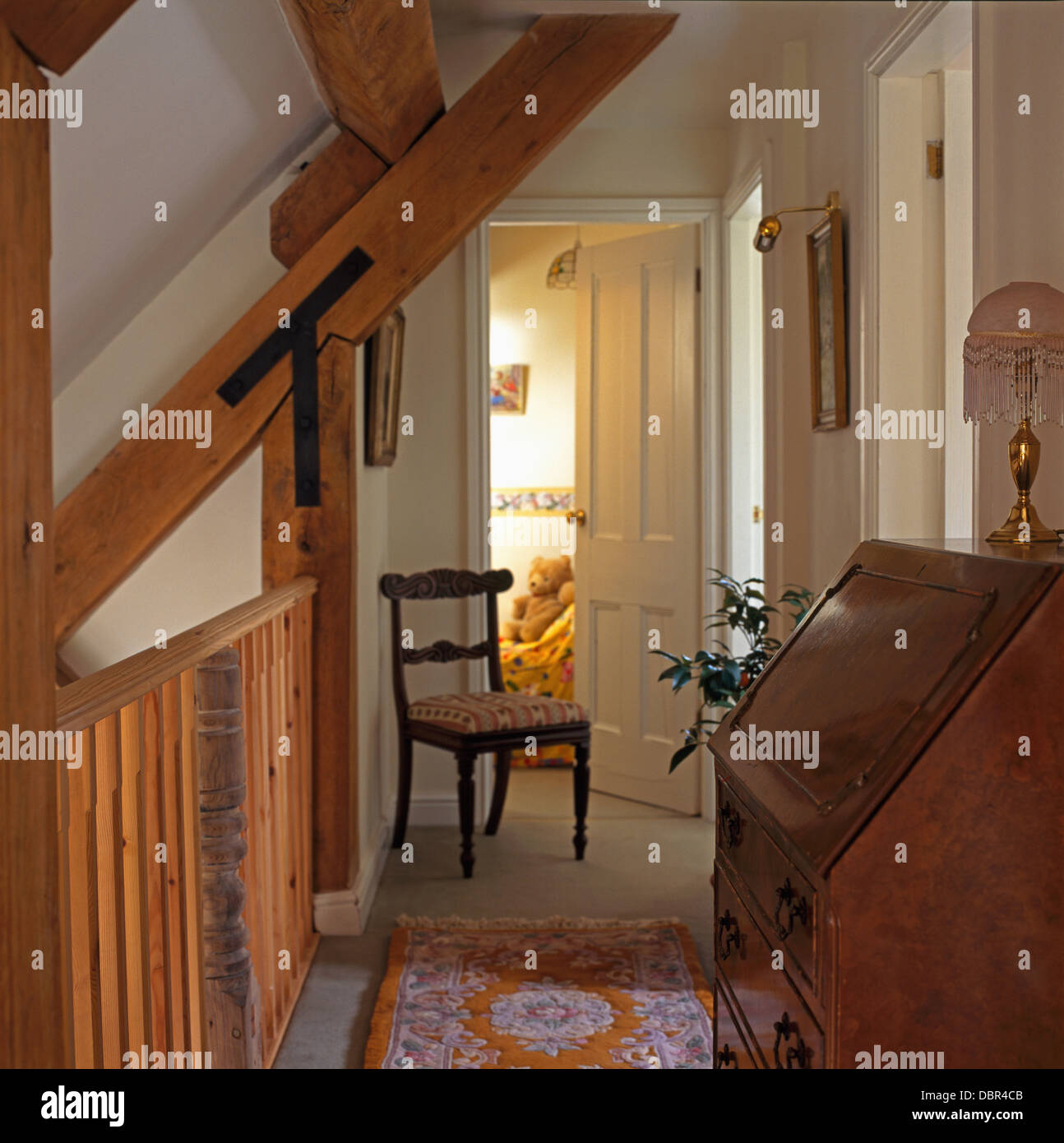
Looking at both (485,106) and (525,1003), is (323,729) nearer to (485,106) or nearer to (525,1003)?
(525,1003)

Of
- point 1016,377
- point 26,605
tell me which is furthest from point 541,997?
point 26,605

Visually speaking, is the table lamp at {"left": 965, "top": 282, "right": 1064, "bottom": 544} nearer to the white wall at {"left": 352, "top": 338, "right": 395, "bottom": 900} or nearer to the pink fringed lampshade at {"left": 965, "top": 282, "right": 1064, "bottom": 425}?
the pink fringed lampshade at {"left": 965, "top": 282, "right": 1064, "bottom": 425}

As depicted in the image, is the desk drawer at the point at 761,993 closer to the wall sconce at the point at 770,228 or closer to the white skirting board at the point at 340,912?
the white skirting board at the point at 340,912

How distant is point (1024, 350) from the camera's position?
1.47 meters

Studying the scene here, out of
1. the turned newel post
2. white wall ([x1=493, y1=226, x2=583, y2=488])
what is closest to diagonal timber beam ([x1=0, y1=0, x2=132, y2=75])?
the turned newel post

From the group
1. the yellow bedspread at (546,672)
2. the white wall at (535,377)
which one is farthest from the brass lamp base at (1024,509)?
the white wall at (535,377)

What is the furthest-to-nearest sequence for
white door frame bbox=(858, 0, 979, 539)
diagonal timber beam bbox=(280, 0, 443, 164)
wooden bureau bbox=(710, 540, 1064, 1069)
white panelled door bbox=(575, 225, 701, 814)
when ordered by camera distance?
1. white panelled door bbox=(575, 225, 701, 814)
2. white door frame bbox=(858, 0, 979, 539)
3. diagonal timber beam bbox=(280, 0, 443, 164)
4. wooden bureau bbox=(710, 540, 1064, 1069)

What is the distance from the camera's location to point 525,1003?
8.47 feet

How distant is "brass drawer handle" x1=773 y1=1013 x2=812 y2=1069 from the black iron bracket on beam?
75.2 inches

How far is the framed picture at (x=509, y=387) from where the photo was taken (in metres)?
6.16

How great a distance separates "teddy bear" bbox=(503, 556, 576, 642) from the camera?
18.5ft
